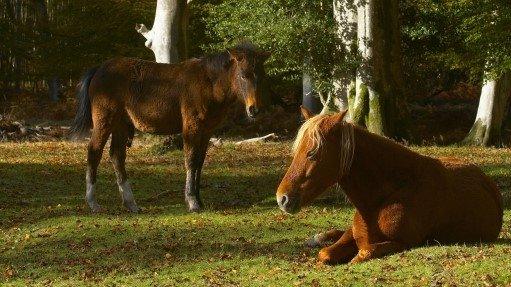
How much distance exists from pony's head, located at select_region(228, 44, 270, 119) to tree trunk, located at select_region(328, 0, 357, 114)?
10.5 metres

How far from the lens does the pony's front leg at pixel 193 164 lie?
14680 mm

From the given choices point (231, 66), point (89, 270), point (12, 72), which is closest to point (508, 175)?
point (231, 66)

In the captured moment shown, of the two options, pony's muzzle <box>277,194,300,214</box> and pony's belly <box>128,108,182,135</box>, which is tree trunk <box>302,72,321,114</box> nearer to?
pony's belly <box>128,108,182,135</box>

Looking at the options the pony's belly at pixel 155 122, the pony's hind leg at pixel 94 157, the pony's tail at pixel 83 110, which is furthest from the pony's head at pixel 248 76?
the pony's tail at pixel 83 110

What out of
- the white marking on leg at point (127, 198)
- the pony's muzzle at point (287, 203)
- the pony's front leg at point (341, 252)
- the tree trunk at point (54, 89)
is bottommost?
the tree trunk at point (54, 89)

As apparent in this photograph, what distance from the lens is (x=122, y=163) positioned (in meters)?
15.0

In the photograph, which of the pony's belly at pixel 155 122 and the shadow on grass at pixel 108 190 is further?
the shadow on grass at pixel 108 190

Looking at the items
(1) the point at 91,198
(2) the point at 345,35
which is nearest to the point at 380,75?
(2) the point at 345,35

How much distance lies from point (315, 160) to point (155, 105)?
644cm

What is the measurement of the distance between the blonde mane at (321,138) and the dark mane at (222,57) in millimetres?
5222

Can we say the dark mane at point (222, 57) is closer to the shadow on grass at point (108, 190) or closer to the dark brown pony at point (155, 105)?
the dark brown pony at point (155, 105)

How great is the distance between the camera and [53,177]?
19.3 meters

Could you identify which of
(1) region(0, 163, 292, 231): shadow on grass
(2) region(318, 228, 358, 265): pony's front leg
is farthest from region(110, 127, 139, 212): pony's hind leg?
(2) region(318, 228, 358, 265): pony's front leg

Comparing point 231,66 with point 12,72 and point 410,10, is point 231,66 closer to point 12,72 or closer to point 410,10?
point 410,10
